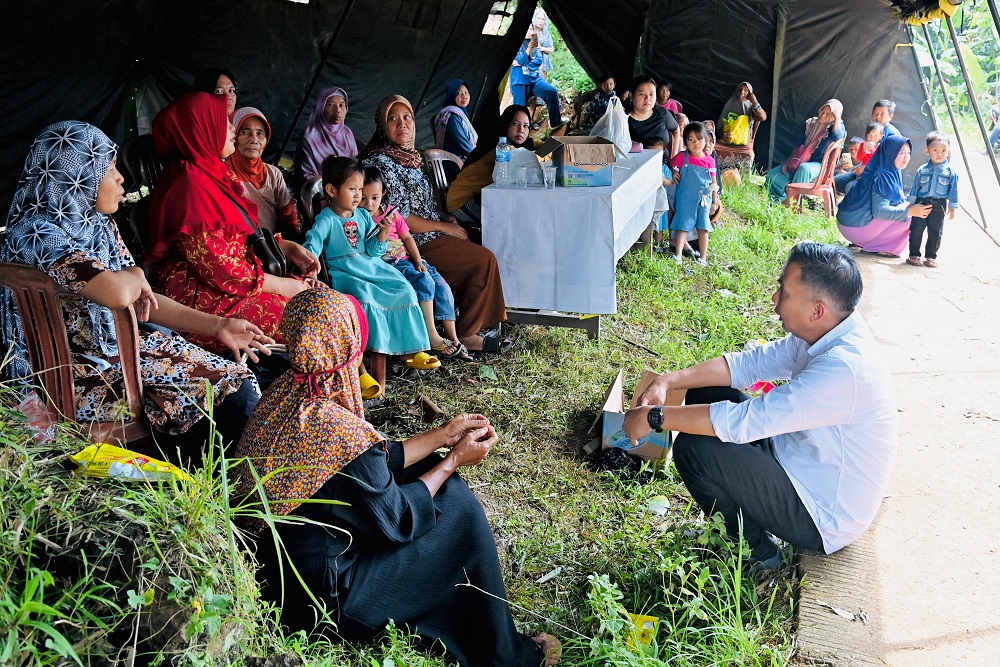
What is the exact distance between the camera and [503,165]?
14.9ft

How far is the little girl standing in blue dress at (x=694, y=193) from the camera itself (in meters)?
6.42

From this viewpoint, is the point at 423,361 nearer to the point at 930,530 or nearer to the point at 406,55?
the point at 930,530

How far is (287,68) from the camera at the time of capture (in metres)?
7.70

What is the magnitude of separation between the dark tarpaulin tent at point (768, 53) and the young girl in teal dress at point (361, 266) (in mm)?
7714

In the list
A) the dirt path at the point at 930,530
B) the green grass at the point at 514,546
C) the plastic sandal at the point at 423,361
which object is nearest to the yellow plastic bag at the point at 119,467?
the green grass at the point at 514,546

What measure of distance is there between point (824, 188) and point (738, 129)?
189cm

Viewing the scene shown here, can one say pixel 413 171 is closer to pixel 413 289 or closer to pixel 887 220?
pixel 413 289

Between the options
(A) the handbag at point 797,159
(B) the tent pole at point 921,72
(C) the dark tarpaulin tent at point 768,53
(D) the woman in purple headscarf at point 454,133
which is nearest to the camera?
(D) the woman in purple headscarf at point 454,133

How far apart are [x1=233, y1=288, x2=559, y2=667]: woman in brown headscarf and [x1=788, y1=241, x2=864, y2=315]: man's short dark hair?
4.08 ft

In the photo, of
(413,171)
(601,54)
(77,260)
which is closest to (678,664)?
(77,260)

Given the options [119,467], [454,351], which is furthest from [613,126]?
[119,467]

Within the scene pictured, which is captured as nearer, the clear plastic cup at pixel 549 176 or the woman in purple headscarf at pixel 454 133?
the clear plastic cup at pixel 549 176

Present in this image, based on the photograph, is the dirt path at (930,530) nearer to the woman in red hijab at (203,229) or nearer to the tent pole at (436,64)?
the woman in red hijab at (203,229)

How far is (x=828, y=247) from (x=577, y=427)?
5.37 ft
